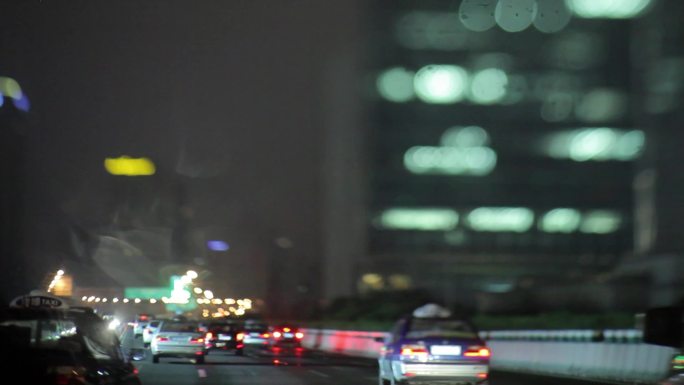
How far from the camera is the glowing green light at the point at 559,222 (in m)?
92.0

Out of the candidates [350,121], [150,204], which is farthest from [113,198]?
[350,121]

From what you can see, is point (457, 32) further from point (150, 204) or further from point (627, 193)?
point (150, 204)

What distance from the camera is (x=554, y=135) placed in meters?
91.5

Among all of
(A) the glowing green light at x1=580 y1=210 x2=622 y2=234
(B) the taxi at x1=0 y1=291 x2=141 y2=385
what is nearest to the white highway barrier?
(B) the taxi at x1=0 y1=291 x2=141 y2=385

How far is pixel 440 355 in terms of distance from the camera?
1830cm

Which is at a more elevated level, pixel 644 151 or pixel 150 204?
pixel 644 151

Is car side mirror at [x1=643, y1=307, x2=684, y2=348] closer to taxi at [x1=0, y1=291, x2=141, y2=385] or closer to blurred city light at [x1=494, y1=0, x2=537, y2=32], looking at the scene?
taxi at [x1=0, y1=291, x2=141, y2=385]

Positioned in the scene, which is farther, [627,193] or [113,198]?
[627,193]

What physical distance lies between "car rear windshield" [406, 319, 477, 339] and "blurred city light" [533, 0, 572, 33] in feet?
246

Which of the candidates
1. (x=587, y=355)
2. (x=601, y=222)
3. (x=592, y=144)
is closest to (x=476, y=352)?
(x=587, y=355)

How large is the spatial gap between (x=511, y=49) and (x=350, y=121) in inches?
615

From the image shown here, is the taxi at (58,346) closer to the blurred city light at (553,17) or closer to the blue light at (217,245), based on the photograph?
the blue light at (217,245)

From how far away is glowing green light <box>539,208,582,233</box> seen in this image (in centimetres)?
9200

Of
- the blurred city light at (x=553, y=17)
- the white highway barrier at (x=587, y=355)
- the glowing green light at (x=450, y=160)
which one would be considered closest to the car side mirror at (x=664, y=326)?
the white highway barrier at (x=587, y=355)
